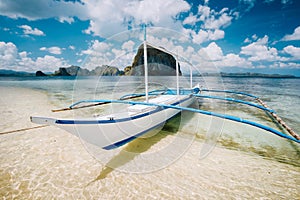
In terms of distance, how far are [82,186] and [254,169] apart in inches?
143

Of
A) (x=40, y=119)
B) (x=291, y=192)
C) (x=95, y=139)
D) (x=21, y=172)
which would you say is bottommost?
(x=291, y=192)

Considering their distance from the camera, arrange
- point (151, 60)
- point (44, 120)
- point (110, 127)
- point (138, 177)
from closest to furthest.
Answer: point (44, 120)
point (138, 177)
point (110, 127)
point (151, 60)

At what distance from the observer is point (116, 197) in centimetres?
242

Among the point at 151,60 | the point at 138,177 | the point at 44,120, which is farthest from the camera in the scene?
the point at 151,60

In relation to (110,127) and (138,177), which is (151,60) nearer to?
(110,127)

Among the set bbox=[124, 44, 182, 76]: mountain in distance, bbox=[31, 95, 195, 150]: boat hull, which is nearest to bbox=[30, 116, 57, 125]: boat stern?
bbox=[31, 95, 195, 150]: boat hull

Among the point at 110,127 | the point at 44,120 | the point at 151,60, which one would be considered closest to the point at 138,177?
the point at 110,127

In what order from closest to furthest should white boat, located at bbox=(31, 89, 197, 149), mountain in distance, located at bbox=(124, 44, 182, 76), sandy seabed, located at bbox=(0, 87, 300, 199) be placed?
sandy seabed, located at bbox=(0, 87, 300, 199), white boat, located at bbox=(31, 89, 197, 149), mountain in distance, located at bbox=(124, 44, 182, 76)

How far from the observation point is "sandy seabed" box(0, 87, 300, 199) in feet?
8.20

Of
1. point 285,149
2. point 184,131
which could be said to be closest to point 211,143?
point 184,131

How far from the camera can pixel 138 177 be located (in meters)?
2.92

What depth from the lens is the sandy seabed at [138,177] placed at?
8.20ft

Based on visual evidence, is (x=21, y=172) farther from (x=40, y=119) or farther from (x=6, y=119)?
(x=6, y=119)

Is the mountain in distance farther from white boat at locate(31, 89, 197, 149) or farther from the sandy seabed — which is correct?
the sandy seabed
